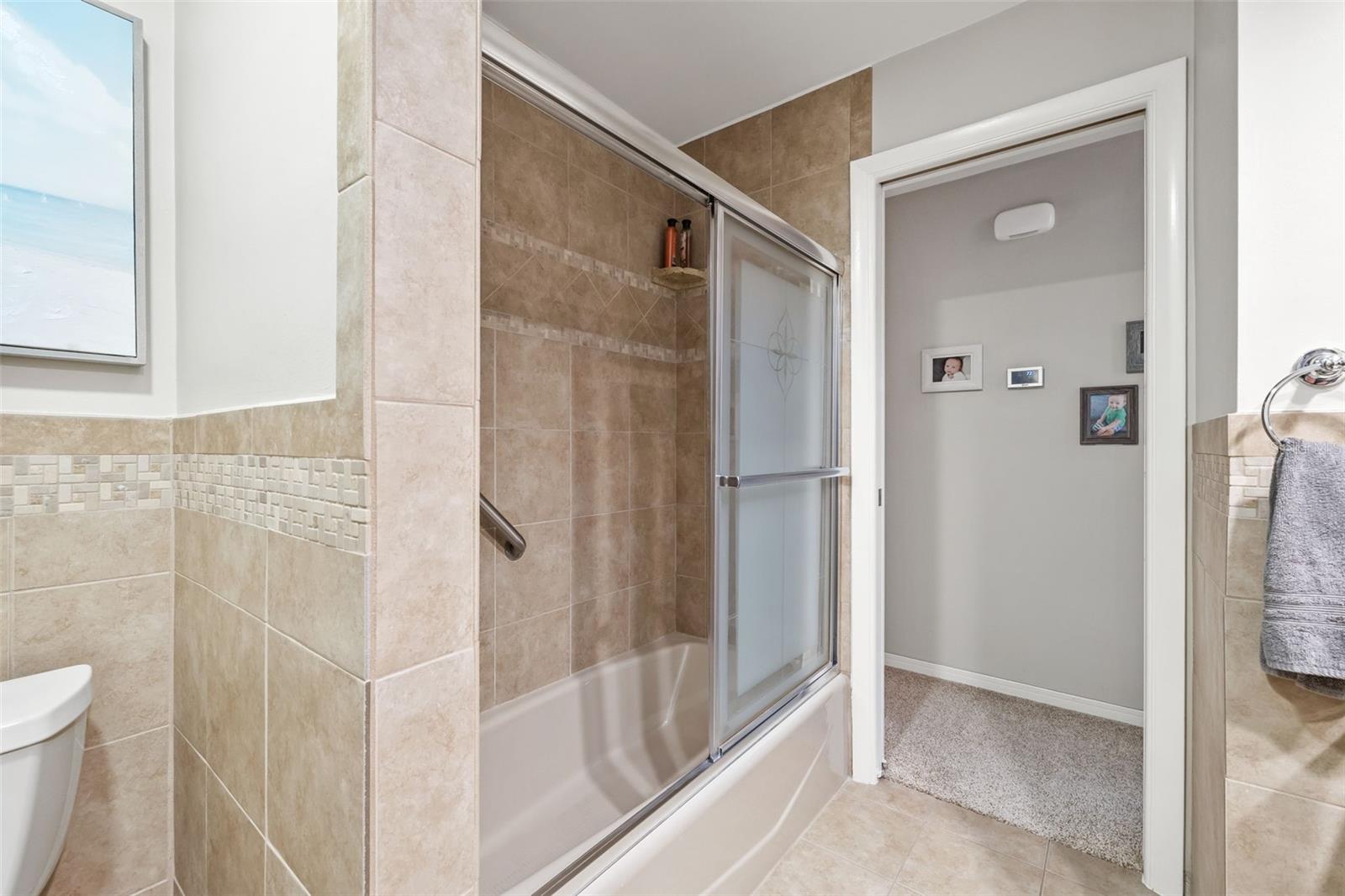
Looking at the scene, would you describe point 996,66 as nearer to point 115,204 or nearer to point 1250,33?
point 1250,33

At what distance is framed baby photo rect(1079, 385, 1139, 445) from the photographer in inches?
98.0

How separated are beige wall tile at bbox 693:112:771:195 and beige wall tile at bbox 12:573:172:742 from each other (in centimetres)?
219

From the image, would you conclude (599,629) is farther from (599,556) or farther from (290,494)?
(290,494)

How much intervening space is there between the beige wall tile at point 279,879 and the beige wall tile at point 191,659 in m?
0.33

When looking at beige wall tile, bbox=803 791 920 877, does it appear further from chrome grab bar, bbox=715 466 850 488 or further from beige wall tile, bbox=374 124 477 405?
beige wall tile, bbox=374 124 477 405

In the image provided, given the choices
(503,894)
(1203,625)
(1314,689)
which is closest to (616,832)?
(503,894)

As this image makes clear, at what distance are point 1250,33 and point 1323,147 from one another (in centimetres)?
24

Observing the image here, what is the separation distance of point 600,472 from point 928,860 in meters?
1.58

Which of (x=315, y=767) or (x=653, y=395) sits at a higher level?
(x=653, y=395)

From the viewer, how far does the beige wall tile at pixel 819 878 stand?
1.57 metres

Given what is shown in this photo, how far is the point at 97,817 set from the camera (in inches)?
43.3

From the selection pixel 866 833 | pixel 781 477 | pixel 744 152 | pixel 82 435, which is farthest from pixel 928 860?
pixel 744 152

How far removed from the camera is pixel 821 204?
7.02ft

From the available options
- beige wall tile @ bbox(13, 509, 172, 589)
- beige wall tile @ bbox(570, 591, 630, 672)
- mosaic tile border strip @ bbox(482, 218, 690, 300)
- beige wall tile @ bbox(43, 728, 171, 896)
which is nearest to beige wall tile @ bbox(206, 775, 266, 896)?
beige wall tile @ bbox(43, 728, 171, 896)
